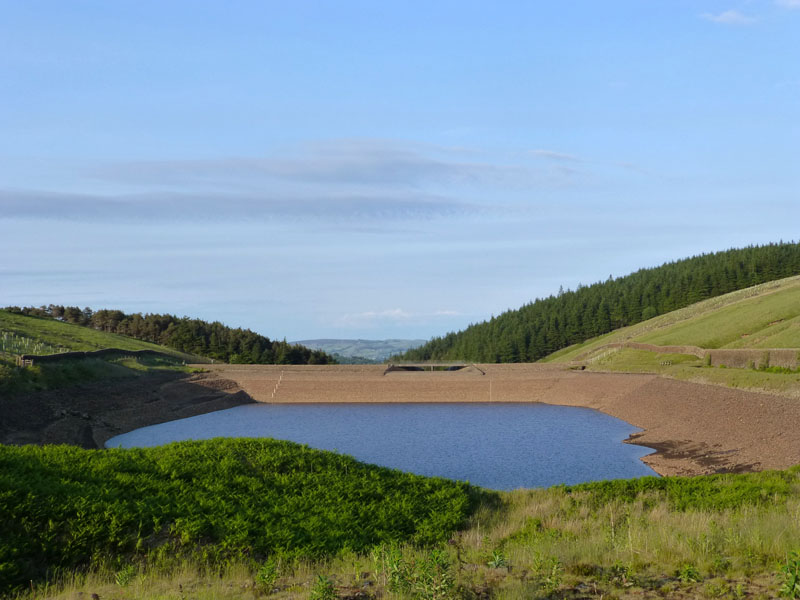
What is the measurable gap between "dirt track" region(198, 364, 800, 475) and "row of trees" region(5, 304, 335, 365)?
32681 millimetres

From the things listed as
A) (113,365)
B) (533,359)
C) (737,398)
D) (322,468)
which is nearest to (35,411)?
(113,365)

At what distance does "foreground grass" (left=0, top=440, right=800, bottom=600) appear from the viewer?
8.91 meters

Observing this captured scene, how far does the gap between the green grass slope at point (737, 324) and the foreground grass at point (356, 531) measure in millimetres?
54991

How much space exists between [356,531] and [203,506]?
3144mm

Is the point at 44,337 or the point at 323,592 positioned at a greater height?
the point at 44,337

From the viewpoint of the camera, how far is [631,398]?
5756cm

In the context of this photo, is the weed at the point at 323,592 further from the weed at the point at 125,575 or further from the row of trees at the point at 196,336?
the row of trees at the point at 196,336

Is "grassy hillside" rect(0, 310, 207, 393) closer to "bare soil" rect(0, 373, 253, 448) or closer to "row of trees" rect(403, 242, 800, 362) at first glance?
"bare soil" rect(0, 373, 253, 448)

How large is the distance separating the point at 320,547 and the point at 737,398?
38.5 metres

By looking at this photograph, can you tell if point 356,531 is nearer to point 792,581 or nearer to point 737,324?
point 792,581

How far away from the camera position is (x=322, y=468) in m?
16.4

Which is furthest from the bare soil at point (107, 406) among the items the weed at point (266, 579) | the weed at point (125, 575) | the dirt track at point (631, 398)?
the weed at point (266, 579)

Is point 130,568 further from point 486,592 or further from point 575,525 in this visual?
point 575,525

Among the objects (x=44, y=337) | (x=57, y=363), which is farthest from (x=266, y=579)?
(x=44, y=337)
